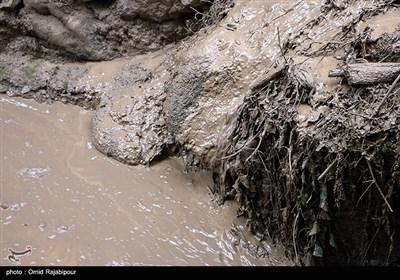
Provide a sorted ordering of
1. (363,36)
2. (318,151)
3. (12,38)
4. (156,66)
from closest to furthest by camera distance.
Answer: (318,151) < (363,36) < (156,66) < (12,38)

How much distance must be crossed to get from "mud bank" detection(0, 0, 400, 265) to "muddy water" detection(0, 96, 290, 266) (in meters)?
0.18

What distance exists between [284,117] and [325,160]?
46 cm

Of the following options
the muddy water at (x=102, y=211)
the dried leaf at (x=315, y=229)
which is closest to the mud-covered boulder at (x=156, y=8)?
the muddy water at (x=102, y=211)

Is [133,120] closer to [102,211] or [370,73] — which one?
[102,211]

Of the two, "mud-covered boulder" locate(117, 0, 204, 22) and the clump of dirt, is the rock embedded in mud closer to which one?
"mud-covered boulder" locate(117, 0, 204, 22)

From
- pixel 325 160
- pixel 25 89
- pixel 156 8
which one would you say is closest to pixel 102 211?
pixel 325 160

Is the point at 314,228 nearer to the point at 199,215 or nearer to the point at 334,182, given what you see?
the point at 334,182

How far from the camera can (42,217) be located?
3.41 meters

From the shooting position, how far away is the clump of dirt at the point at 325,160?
2.98 metres

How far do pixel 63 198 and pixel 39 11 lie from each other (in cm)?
267

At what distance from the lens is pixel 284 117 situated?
10.9 feet

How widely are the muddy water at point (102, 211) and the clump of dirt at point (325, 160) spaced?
340mm

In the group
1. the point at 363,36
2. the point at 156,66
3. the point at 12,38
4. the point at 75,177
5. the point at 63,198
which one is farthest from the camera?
the point at 12,38

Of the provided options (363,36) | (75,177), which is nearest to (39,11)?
(75,177)
